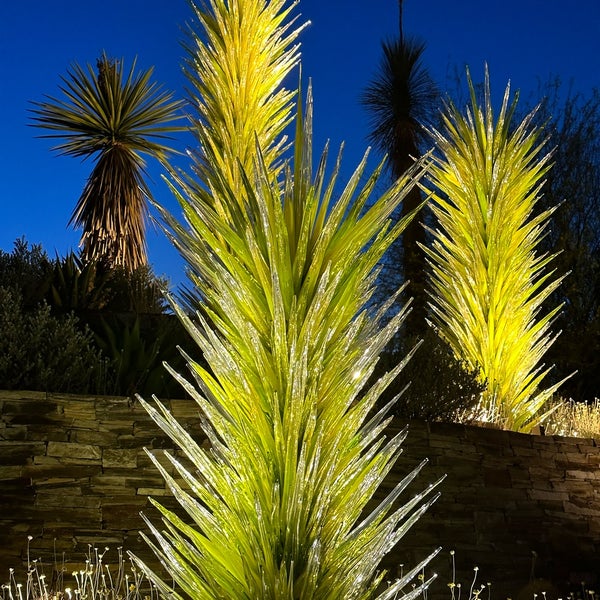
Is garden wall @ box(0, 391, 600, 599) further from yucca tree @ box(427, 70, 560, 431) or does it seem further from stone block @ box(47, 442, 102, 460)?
yucca tree @ box(427, 70, 560, 431)

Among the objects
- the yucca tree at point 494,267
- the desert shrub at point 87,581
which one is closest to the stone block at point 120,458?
the desert shrub at point 87,581

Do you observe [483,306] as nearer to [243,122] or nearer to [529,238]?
[529,238]

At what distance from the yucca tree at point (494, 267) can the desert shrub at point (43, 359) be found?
2933 mm

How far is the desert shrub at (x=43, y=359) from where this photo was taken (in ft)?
15.3

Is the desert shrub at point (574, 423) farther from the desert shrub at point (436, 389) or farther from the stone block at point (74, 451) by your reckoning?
the stone block at point (74, 451)

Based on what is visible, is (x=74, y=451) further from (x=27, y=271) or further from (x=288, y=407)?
(x=27, y=271)

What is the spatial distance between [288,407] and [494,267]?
4.74m

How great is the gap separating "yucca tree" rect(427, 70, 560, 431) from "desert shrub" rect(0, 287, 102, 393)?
293cm

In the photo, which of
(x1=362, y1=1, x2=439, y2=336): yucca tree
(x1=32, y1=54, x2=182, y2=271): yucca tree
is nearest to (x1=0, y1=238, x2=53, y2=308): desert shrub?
(x1=32, y1=54, x2=182, y2=271): yucca tree

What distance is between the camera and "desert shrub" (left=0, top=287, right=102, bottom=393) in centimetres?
466

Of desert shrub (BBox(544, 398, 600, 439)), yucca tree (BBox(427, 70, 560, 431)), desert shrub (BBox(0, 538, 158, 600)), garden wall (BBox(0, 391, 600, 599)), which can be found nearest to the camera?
desert shrub (BBox(0, 538, 158, 600))

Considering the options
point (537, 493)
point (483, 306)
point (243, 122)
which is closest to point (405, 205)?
point (483, 306)

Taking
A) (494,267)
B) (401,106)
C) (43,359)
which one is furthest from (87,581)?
(401,106)

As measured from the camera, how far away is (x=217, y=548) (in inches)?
82.2
